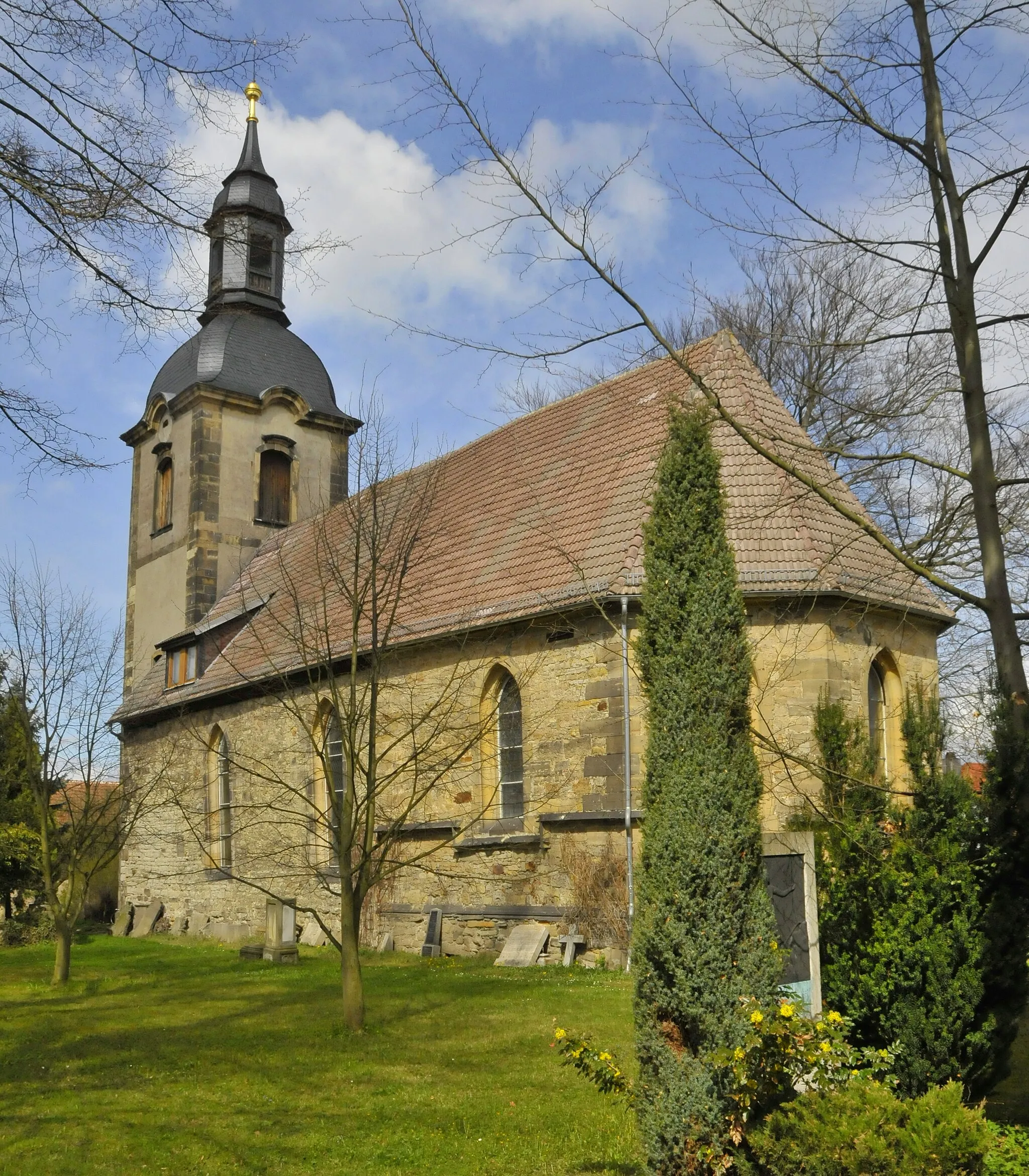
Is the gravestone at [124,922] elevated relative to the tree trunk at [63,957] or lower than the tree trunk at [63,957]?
lower

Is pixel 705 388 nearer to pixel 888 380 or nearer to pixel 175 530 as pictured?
pixel 888 380

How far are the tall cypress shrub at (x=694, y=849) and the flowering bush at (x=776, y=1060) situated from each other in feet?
0.30

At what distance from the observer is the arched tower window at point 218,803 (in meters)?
22.1

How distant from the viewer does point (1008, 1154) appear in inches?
245

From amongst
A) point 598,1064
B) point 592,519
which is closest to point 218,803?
point 592,519

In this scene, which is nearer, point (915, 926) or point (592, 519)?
point (915, 926)

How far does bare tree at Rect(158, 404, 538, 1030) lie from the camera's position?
10.6m

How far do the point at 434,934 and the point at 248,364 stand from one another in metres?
15.0

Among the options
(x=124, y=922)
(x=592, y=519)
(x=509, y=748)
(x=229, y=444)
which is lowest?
(x=124, y=922)

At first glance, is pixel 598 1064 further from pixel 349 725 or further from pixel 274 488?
pixel 274 488

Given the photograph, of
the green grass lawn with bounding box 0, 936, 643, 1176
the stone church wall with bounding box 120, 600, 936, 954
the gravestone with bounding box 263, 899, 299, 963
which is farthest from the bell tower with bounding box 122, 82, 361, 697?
the green grass lawn with bounding box 0, 936, 643, 1176

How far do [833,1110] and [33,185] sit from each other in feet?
18.9

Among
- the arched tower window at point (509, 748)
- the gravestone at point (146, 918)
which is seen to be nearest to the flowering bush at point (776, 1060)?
the arched tower window at point (509, 748)

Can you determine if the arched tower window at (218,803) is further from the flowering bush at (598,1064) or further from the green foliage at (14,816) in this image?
the flowering bush at (598,1064)
